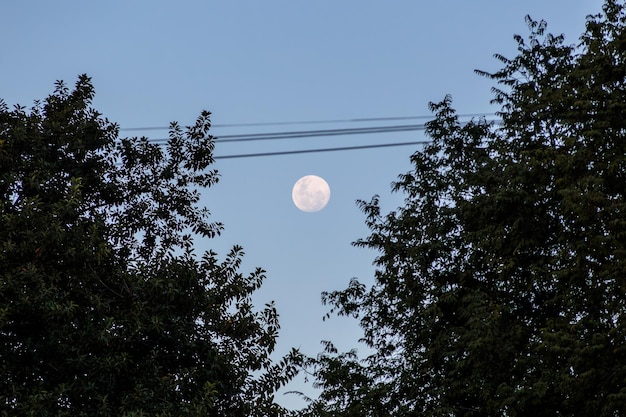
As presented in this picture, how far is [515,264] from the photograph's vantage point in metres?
19.8

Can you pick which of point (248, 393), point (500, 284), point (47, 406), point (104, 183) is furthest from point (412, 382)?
point (47, 406)

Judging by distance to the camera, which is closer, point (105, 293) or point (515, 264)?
point (105, 293)

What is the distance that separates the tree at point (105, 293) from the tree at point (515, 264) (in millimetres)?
6433

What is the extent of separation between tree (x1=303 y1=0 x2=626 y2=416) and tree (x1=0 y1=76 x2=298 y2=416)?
6.43 metres

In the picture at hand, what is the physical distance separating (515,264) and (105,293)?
10.2 meters

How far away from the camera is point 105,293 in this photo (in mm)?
13469

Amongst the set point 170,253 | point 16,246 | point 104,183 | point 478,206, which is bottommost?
point 16,246

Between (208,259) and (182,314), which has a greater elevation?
(208,259)

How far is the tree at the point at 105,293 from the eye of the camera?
12.2 m

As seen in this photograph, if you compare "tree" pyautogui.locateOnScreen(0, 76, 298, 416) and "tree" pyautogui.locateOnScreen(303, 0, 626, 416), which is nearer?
"tree" pyautogui.locateOnScreen(0, 76, 298, 416)

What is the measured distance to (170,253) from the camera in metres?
15.6

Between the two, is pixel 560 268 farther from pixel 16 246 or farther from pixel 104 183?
pixel 16 246

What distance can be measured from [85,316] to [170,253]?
3.07 meters

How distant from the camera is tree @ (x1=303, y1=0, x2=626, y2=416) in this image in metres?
17.4
